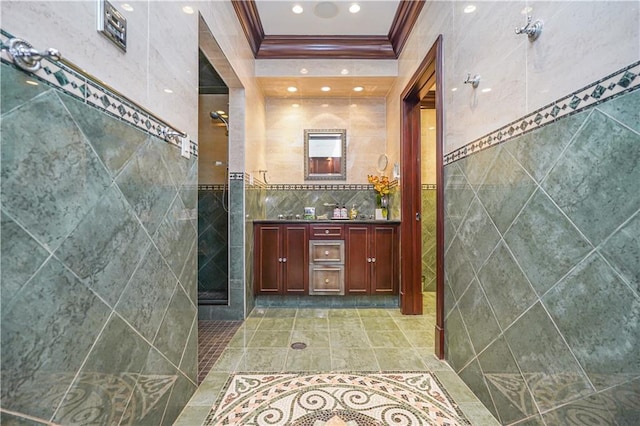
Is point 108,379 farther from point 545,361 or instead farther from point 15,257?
point 545,361

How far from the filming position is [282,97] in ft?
12.7

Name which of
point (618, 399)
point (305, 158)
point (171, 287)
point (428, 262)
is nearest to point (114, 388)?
point (171, 287)

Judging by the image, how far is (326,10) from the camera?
270 centimetres

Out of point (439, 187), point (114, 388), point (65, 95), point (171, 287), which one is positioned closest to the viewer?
point (65, 95)

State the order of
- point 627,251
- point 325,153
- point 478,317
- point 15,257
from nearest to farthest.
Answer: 1. point 15,257
2. point 627,251
3. point 478,317
4. point 325,153

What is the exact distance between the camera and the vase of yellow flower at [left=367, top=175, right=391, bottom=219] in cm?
358

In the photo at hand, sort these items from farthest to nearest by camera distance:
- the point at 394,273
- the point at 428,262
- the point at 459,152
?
1. the point at 428,262
2. the point at 394,273
3. the point at 459,152

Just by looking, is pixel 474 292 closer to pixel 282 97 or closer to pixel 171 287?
pixel 171 287

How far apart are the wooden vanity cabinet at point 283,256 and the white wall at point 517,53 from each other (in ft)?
6.04

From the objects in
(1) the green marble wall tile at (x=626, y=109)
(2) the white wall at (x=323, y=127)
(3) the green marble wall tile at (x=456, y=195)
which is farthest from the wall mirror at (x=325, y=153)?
(1) the green marble wall tile at (x=626, y=109)

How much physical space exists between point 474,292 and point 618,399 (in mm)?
762

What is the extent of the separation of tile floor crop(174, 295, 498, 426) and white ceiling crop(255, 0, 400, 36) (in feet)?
9.57

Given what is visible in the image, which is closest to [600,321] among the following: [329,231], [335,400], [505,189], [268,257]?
[505,189]

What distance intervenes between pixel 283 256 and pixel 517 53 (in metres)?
2.59
